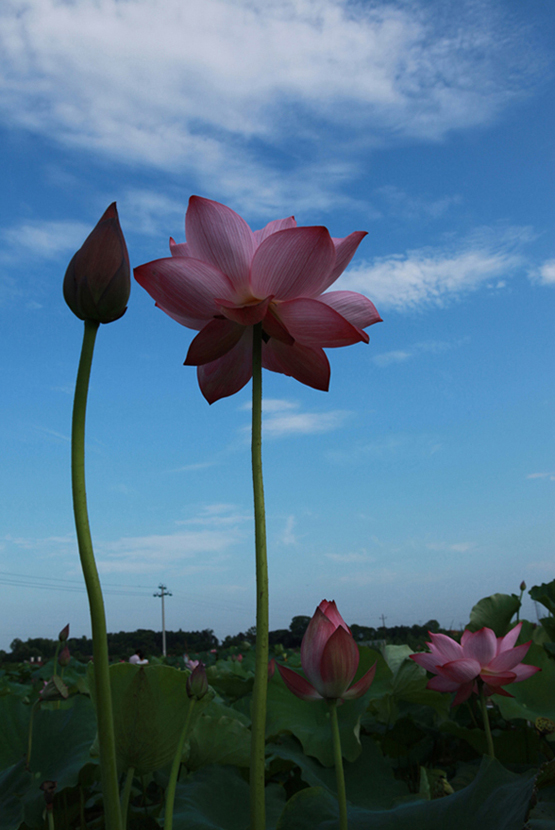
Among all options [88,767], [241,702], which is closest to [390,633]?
[241,702]

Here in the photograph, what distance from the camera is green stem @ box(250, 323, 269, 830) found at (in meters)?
0.50

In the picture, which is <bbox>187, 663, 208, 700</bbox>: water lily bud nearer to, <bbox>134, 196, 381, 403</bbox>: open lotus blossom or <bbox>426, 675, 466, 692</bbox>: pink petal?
<bbox>134, 196, 381, 403</bbox>: open lotus blossom

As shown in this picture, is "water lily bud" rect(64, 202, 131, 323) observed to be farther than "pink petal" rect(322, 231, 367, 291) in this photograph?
No

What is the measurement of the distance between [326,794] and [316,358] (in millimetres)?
600

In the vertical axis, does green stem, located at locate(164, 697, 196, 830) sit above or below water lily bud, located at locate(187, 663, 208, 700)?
below

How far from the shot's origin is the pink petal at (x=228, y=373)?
0.75 meters

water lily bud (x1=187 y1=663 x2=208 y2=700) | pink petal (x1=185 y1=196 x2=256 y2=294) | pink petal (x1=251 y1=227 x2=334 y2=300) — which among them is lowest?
water lily bud (x1=187 y1=663 x2=208 y2=700)

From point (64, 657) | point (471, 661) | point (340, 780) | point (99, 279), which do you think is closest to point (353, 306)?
point (99, 279)

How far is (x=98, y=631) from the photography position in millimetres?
460

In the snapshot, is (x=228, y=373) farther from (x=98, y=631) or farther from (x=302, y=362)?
(x=98, y=631)

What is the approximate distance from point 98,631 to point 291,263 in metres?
0.43

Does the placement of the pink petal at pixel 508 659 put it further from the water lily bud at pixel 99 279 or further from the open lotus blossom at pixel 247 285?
the water lily bud at pixel 99 279

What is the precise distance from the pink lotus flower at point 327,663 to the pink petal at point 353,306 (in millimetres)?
390

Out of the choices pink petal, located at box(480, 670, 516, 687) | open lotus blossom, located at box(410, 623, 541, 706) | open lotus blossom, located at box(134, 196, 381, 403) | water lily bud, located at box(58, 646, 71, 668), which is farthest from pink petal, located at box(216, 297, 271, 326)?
water lily bud, located at box(58, 646, 71, 668)
